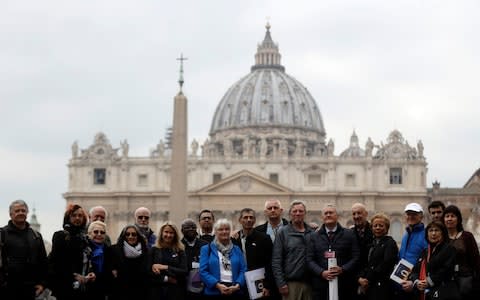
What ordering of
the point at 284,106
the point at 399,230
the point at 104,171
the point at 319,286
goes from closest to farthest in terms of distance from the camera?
the point at 319,286 < the point at 399,230 < the point at 104,171 < the point at 284,106

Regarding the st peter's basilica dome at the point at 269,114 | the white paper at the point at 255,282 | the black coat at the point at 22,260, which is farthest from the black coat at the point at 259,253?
the st peter's basilica dome at the point at 269,114

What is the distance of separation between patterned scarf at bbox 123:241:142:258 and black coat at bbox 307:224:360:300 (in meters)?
2.11

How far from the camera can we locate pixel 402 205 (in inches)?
2995

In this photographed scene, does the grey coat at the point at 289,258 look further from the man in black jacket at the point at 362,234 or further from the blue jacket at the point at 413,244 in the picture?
the blue jacket at the point at 413,244

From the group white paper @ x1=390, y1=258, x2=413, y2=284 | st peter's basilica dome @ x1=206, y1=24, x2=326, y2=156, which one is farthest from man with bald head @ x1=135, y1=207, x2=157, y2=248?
st peter's basilica dome @ x1=206, y1=24, x2=326, y2=156

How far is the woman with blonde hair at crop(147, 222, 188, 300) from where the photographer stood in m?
13.2

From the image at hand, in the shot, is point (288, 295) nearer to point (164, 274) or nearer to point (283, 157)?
point (164, 274)

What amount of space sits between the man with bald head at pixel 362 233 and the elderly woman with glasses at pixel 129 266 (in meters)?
2.68

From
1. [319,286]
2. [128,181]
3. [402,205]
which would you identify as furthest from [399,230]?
[319,286]

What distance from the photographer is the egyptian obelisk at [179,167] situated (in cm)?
3356

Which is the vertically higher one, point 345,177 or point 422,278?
point 345,177

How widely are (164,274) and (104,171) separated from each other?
2607 inches

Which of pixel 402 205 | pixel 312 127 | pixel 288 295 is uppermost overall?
pixel 312 127

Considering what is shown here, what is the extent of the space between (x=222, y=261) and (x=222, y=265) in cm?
5
